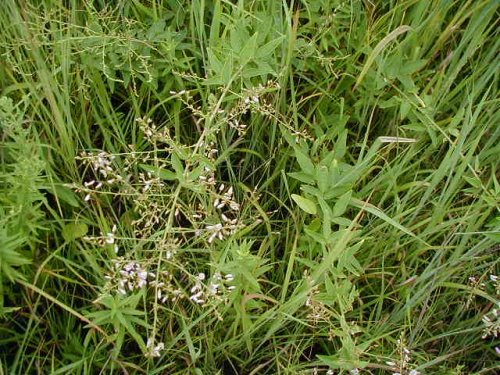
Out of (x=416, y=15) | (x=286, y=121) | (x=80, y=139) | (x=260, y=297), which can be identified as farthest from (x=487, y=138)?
(x=80, y=139)

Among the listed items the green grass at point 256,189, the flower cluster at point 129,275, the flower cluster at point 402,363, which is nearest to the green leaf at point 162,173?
the green grass at point 256,189

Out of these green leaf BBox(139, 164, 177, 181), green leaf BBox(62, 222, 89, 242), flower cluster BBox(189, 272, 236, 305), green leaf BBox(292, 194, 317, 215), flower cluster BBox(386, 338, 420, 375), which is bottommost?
flower cluster BBox(386, 338, 420, 375)

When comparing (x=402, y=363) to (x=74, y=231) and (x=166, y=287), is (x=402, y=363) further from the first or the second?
(x=74, y=231)

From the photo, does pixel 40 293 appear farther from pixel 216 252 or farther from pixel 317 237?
pixel 317 237

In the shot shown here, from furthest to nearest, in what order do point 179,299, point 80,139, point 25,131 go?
point 80,139
point 179,299
point 25,131

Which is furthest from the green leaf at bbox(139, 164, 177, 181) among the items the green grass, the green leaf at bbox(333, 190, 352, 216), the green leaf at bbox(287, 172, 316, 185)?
the green leaf at bbox(333, 190, 352, 216)

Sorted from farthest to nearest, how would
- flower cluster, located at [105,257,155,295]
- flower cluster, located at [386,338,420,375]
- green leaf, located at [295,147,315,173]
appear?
1. green leaf, located at [295,147,315,173]
2. flower cluster, located at [386,338,420,375]
3. flower cluster, located at [105,257,155,295]

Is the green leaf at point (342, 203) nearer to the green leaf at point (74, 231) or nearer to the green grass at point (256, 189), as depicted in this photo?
the green grass at point (256, 189)

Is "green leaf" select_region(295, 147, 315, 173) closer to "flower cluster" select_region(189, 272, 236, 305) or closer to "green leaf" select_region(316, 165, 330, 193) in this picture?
"green leaf" select_region(316, 165, 330, 193)
